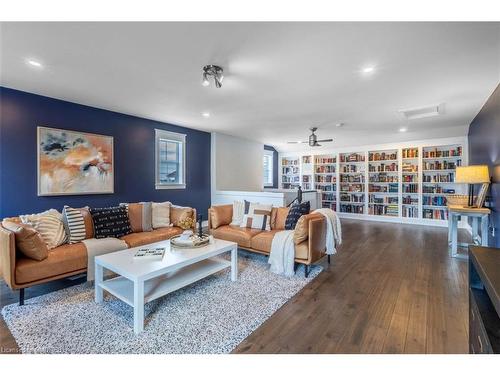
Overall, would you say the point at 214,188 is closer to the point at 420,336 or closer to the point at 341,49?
the point at 341,49

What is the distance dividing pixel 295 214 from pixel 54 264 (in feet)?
8.96

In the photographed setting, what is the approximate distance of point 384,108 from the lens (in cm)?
396

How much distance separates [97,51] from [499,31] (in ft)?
11.0

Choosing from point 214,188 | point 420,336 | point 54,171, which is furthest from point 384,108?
point 54,171

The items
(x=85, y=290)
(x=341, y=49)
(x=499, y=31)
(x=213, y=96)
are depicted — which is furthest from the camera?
(x=213, y=96)

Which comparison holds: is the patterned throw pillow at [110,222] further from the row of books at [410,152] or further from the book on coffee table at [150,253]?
the row of books at [410,152]

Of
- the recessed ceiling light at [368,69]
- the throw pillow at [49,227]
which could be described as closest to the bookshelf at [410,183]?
the recessed ceiling light at [368,69]

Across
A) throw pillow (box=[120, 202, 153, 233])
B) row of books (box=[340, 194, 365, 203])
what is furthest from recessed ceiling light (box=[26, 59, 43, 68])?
row of books (box=[340, 194, 365, 203])

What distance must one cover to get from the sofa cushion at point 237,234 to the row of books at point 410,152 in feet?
16.7

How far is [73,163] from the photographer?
3.73m

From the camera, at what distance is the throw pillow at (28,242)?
7.38ft

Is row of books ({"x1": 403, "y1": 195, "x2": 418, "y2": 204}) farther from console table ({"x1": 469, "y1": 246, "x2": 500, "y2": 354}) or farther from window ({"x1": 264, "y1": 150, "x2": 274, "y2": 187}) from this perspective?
console table ({"x1": 469, "y1": 246, "x2": 500, "y2": 354})

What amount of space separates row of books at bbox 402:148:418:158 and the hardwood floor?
11.3 ft

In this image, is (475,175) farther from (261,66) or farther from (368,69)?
(261,66)
